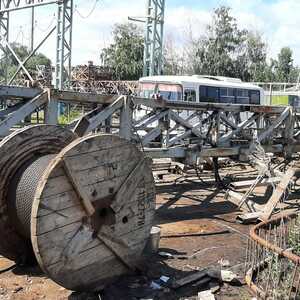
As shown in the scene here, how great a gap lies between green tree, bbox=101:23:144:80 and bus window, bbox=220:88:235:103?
2724cm

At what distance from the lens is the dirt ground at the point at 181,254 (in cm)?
508

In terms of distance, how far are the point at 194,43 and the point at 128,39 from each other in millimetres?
10458

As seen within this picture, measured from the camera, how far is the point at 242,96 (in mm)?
22641

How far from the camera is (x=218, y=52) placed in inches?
2340

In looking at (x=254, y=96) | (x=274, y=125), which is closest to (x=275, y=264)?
(x=274, y=125)

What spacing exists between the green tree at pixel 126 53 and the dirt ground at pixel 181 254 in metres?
39.7

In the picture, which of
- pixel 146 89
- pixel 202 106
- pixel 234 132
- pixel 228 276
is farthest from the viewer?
pixel 146 89

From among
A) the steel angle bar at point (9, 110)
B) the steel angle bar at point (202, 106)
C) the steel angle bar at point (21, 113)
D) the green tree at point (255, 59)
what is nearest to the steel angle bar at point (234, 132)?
the steel angle bar at point (202, 106)

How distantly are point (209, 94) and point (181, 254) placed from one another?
15.0 metres

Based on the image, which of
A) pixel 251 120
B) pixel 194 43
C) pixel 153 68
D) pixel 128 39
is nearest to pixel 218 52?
pixel 194 43

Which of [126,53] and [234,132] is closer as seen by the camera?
[234,132]

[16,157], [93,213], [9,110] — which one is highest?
[9,110]

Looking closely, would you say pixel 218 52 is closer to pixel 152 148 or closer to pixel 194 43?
pixel 194 43

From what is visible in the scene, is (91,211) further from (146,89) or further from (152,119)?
(146,89)
